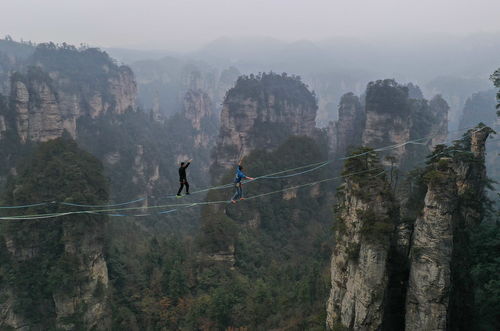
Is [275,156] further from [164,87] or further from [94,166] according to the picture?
[164,87]

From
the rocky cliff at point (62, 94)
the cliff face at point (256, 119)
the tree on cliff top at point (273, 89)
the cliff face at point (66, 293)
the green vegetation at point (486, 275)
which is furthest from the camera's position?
the tree on cliff top at point (273, 89)

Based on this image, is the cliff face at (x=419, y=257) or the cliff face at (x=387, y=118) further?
the cliff face at (x=387, y=118)

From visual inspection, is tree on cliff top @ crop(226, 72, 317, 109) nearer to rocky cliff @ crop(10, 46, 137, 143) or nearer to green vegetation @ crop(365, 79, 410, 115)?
green vegetation @ crop(365, 79, 410, 115)

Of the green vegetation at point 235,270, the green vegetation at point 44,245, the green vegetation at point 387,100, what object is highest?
the green vegetation at point 387,100

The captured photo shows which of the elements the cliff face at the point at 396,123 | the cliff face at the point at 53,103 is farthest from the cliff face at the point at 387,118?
the cliff face at the point at 53,103

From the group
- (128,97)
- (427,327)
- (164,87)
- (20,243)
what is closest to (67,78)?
(128,97)

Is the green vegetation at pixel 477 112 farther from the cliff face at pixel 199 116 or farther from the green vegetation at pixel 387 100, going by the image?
the cliff face at pixel 199 116

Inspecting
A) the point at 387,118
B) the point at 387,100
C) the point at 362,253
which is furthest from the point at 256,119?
the point at 362,253
